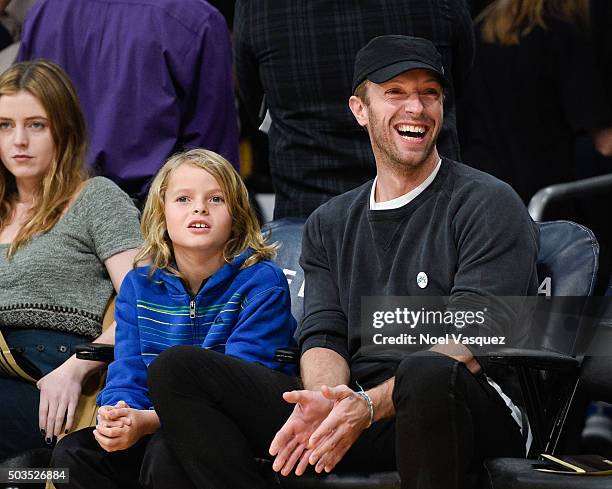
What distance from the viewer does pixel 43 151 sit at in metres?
4.19

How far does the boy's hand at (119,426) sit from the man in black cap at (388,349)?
18 cm

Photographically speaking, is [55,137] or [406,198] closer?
[406,198]

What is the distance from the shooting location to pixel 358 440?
332cm

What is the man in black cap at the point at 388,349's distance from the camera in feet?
10.1

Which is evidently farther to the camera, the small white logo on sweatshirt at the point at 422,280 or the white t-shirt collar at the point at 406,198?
the white t-shirt collar at the point at 406,198

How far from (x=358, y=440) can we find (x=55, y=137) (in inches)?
59.9

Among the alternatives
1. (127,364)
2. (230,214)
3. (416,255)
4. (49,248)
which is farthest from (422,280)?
(49,248)

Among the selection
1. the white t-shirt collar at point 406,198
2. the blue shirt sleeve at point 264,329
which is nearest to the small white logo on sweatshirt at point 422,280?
the white t-shirt collar at point 406,198

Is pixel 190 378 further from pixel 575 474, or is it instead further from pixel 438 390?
pixel 575 474

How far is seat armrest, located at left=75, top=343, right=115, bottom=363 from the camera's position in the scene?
3658 mm

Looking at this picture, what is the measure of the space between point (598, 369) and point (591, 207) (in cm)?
131

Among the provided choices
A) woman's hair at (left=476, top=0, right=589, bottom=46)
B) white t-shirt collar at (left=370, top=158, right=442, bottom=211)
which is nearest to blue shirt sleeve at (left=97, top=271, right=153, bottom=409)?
white t-shirt collar at (left=370, top=158, right=442, bottom=211)

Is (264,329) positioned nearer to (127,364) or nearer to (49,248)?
A: (127,364)

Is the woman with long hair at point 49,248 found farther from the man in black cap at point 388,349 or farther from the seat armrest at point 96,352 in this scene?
the man in black cap at point 388,349
